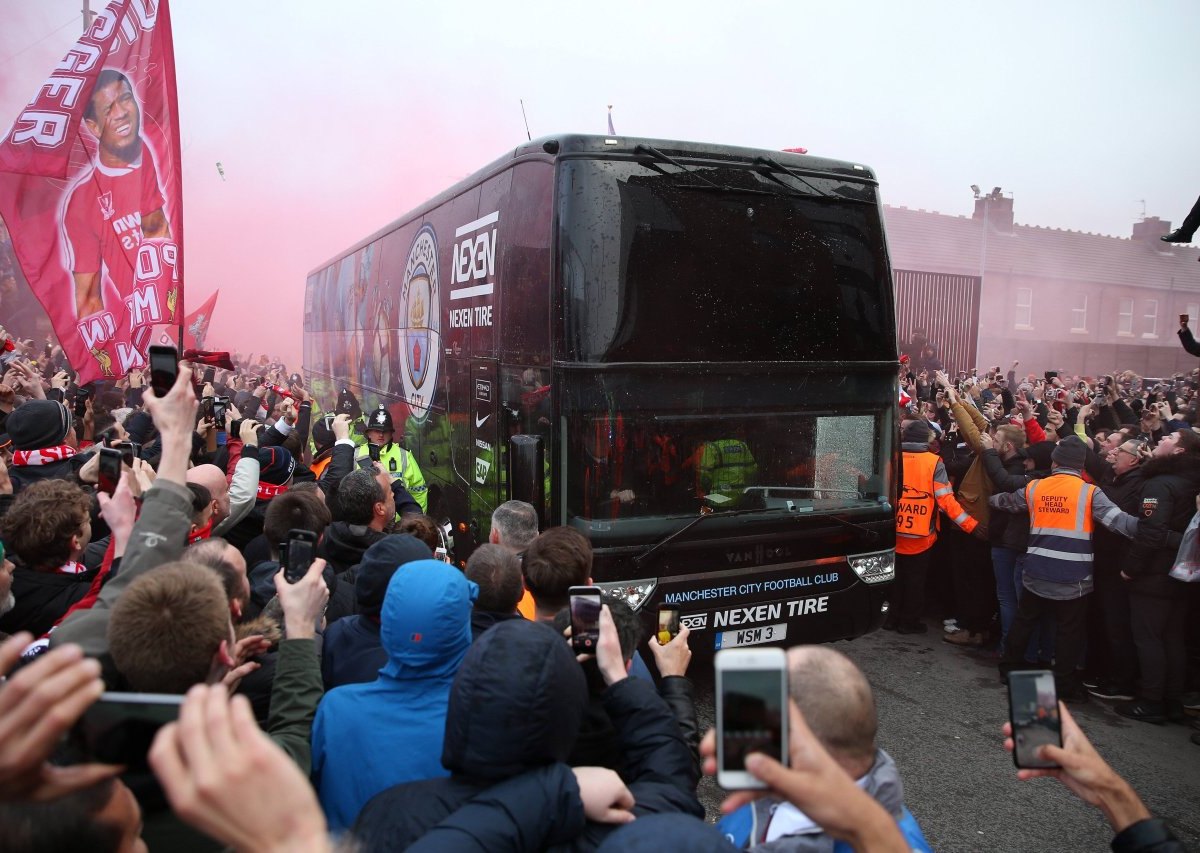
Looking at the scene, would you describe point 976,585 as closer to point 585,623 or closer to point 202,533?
point 585,623

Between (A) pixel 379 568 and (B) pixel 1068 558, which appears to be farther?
(B) pixel 1068 558

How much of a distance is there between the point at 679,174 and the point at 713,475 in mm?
1884

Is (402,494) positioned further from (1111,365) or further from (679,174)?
(1111,365)

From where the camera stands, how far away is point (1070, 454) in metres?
5.61

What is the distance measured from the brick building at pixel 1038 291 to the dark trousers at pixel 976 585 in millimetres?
21102

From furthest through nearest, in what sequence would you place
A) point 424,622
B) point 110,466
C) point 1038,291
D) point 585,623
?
point 1038,291
point 110,466
point 585,623
point 424,622

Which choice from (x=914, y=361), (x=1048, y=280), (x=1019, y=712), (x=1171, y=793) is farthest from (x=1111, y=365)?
(x=1019, y=712)

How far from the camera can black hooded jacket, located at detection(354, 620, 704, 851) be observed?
1.56 m

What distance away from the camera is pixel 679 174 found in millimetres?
4715

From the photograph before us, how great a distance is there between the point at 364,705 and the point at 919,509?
5688 millimetres

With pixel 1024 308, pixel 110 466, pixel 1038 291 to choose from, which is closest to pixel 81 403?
pixel 110 466

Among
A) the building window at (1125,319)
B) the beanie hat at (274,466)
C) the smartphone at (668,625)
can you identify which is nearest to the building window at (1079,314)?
the building window at (1125,319)

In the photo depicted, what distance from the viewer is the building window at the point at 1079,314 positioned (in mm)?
32688

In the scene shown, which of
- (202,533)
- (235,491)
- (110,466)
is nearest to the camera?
(110,466)
